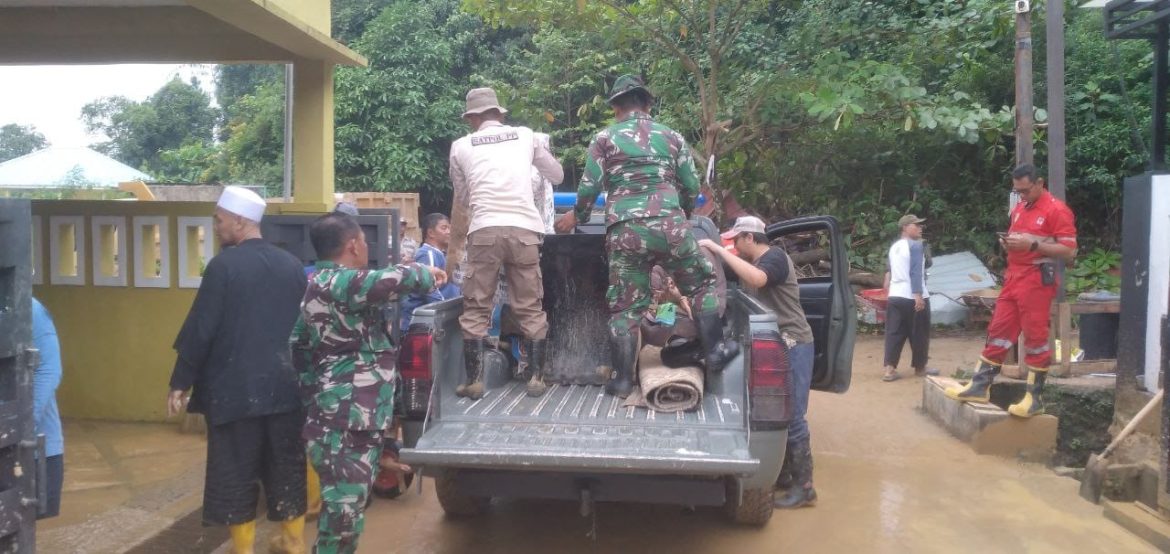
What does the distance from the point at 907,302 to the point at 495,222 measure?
20.1 feet

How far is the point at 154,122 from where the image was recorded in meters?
22.1

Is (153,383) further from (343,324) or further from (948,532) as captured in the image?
(948,532)

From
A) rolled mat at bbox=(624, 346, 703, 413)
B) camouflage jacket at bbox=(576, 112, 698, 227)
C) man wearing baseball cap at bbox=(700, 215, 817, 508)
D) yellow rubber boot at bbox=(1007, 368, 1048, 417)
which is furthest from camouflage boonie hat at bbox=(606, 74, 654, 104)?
yellow rubber boot at bbox=(1007, 368, 1048, 417)

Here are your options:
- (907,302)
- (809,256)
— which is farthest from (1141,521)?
(809,256)

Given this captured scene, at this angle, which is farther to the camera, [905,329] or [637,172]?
[905,329]

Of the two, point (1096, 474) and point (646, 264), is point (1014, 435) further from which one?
point (646, 264)

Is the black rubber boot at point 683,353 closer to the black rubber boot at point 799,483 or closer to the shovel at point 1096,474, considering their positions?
the black rubber boot at point 799,483

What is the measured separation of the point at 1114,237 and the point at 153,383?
12997mm

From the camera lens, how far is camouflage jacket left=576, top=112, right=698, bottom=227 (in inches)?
187

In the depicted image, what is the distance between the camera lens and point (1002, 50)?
45.8 feet

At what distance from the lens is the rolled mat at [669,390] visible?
4.48 m

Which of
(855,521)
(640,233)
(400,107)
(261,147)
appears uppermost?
(400,107)

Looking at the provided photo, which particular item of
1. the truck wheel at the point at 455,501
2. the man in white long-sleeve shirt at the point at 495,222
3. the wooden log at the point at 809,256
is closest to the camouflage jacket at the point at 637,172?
the man in white long-sleeve shirt at the point at 495,222

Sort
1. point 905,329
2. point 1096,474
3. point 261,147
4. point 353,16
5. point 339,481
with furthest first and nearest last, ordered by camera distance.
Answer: point 353,16 < point 261,147 < point 905,329 < point 1096,474 < point 339,481
